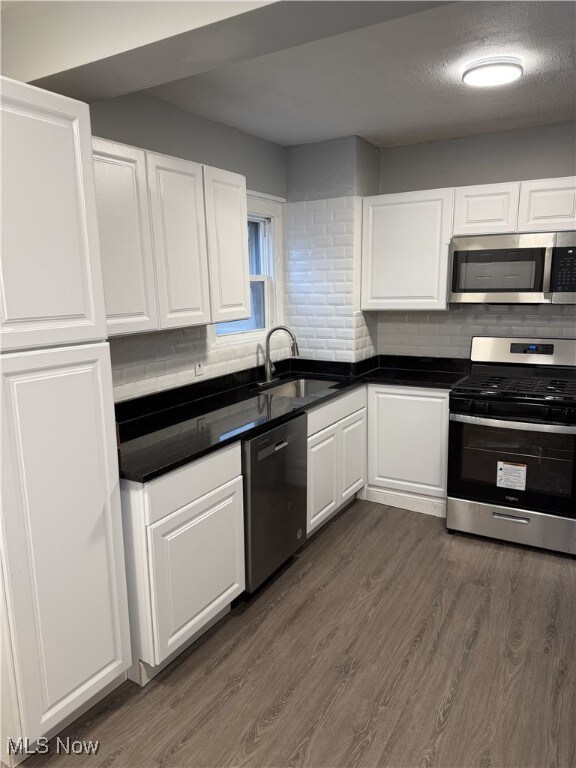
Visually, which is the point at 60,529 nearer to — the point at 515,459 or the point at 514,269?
the point at 515,459

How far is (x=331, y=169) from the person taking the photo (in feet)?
11.7

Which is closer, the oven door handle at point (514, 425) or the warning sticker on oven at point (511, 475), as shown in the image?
the oven door handle at point (514, 425)

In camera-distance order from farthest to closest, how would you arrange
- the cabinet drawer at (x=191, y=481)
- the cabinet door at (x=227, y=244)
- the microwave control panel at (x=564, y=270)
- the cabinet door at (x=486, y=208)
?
1. the cabinet door at (x=486, y=208)
2. the microwave control panel at (x=564, y=270)
3. the cabinet door at (x=227, y=244)
4. the cabinet drawer at (x=191, y=481)

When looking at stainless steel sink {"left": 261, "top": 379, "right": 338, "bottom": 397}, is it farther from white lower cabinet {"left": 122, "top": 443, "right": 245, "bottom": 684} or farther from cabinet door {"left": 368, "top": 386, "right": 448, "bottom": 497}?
white lower cabinet {"left": 122, "top": 443, "right": 245, "bottom": 684}

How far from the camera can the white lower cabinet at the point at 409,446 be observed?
3.46 meters

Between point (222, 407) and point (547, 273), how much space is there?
2.03m

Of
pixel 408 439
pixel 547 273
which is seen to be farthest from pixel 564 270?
pixel 408 439

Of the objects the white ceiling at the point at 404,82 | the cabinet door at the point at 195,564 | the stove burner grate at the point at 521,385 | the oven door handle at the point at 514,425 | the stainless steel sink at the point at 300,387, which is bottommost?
the cabinet door at the point at 195,564

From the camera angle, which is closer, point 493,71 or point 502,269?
point 493,71

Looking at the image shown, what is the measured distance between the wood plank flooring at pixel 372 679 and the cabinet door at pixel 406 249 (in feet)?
5.53

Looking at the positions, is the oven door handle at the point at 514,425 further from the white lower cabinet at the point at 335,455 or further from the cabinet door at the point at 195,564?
the cabinet door at the point at 195,564

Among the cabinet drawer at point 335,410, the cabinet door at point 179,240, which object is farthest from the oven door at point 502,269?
the cabinet door at point 179,240

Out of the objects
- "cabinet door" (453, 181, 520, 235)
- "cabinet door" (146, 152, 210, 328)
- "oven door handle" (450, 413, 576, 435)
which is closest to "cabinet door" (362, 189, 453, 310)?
"cabinet door" (453, 181, 520, 235)

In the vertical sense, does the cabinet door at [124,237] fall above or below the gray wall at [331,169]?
below
